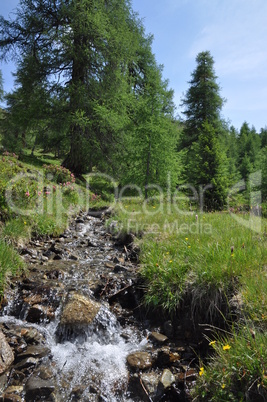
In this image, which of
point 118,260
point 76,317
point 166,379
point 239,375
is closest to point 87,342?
point 76,317

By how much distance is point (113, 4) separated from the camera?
17.0m

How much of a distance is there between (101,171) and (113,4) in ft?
37.1

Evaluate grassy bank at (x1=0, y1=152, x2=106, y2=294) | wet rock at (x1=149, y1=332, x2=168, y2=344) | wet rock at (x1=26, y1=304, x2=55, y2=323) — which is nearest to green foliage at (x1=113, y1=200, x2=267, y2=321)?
wet rock at (x1=149, y1=332, x2=168, y2=344)

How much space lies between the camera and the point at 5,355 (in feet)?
9.21

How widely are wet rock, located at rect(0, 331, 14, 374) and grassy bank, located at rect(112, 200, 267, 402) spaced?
6.14ft

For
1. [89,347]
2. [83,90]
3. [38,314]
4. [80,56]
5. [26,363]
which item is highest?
[80,56]

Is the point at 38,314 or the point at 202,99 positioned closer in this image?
the point at 38,314

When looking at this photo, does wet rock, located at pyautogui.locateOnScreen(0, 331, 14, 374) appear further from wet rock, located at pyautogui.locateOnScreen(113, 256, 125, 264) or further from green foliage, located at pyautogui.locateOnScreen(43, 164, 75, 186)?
green foliage, located at pyautogui.locateOnScreen(43, 164, 75, 186)

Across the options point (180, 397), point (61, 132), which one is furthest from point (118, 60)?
point (180, 397)

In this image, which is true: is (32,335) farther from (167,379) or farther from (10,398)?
(167,379)

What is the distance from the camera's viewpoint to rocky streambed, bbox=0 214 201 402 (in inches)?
101

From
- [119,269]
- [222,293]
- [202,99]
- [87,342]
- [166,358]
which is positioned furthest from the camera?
[202,99]

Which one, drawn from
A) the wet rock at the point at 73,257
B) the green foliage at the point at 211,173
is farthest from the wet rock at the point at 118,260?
the green foliage at the point at 211,173

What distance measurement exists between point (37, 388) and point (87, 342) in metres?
0.92
